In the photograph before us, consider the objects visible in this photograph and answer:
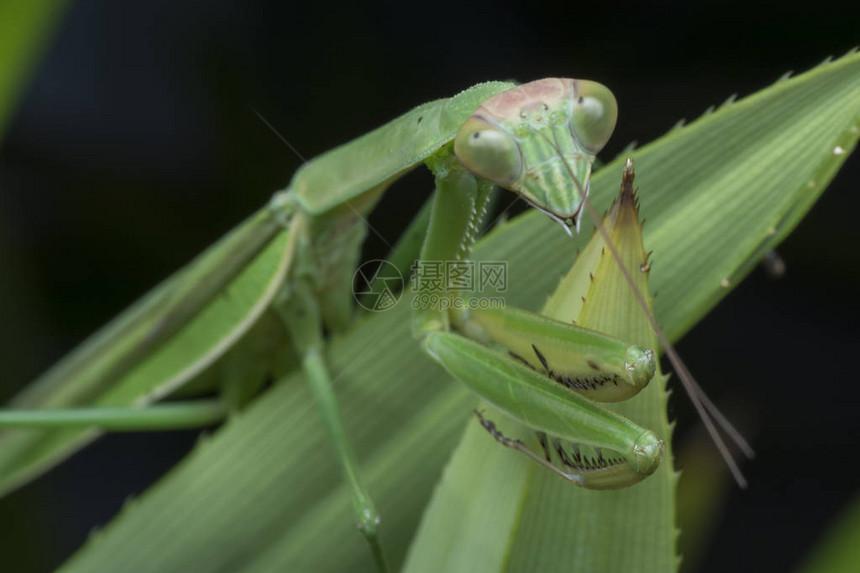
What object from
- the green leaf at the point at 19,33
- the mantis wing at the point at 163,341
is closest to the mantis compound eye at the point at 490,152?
the mantis wing at the point at 163,341

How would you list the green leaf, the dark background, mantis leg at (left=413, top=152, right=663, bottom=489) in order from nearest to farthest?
1. mantis leg at (left=413, top=152, right=663, bottom=489)
2. the green leaf
3. the dark background

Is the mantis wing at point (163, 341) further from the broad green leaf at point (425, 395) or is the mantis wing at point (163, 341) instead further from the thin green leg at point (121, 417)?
the broad green leaf at point (425, 395)

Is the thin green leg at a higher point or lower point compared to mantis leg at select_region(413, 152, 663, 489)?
higher

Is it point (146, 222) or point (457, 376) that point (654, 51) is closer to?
point (457, 376)

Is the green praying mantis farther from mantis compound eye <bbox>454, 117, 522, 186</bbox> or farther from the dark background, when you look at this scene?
the dark background

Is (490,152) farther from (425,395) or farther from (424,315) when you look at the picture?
(425,395)

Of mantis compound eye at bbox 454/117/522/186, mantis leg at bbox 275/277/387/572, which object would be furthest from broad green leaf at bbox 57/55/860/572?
mantis compound eye at bbox 454/117/522/186
